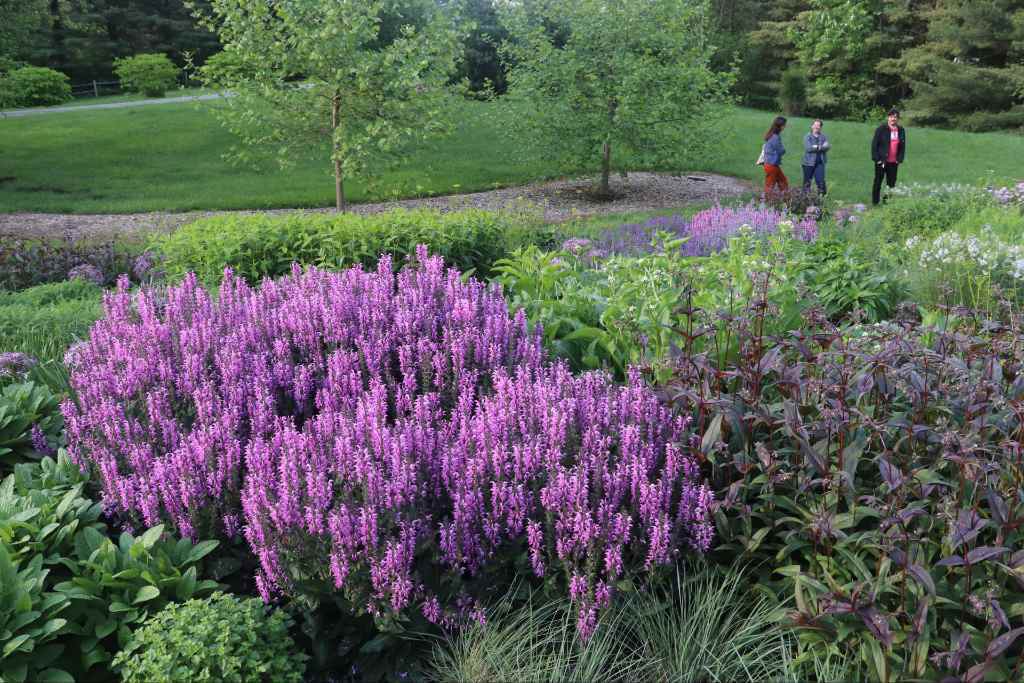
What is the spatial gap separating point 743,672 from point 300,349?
239 cm

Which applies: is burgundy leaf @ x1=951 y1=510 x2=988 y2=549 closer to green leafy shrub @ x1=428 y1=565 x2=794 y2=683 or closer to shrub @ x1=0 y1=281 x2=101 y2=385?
green leafy shrub @ x1=428 y1=565 x2=794 y2=683

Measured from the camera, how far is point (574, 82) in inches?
692

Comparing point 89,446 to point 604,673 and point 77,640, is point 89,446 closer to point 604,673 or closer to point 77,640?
point 77,640

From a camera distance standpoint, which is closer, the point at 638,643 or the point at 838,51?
the point at 638,643

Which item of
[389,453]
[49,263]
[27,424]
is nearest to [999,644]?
[389,453]

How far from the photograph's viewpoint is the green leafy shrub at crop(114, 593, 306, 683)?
7.64 ft

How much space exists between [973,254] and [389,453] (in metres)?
6.00

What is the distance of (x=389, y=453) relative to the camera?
2793 mm

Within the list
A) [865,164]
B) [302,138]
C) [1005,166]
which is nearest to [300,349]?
[302,138]

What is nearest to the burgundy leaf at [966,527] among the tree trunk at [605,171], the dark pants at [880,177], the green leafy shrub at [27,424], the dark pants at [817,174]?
the green leafy shrub at [27,424]

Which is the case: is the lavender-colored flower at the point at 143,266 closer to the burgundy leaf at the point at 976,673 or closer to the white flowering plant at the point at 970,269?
the white flowering plant at the point at 970,269

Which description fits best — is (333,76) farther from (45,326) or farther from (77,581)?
(77,581)

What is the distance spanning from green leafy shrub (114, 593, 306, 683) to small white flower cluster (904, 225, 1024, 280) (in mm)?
6074

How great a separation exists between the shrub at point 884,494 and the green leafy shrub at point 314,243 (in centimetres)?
436
